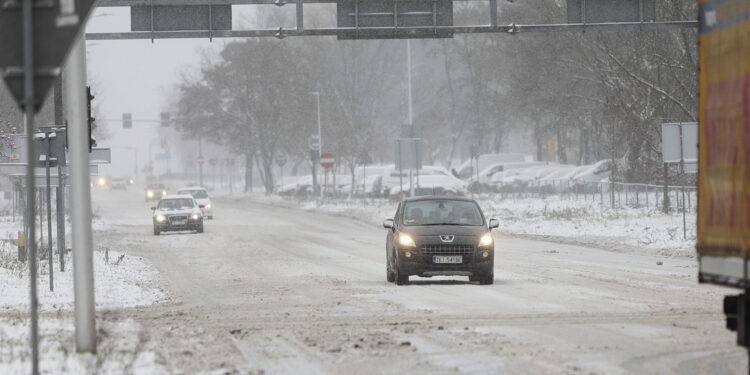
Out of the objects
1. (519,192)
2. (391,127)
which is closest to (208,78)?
(391,127)

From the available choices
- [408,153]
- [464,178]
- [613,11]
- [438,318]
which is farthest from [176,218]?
[464,178]

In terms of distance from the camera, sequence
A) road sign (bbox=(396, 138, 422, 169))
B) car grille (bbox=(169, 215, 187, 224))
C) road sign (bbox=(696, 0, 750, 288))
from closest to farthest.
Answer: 1. road sign (bbox=(696, 0, 750, 288))
2. car grille (bbox=(169, 215, 187, 224))
3. road sign (bbox=(396, 138, 422, 169))

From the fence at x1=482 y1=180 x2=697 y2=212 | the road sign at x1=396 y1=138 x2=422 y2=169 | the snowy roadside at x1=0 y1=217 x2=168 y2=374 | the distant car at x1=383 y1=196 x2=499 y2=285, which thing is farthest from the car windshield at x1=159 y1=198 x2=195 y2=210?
the distant car at x1=383 y1=196 x2=499 y2=285

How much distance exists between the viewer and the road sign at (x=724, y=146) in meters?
9.97

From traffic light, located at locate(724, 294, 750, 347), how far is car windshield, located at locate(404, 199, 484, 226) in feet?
43.8

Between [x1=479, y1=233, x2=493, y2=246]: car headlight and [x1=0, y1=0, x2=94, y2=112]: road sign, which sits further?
[x1=479, y1=233, x2=493, y2=246]: car headlight

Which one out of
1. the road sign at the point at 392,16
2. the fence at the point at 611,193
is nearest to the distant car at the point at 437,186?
the fence at the point at 611,193

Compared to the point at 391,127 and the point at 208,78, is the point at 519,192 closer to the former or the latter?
the point at 208,78

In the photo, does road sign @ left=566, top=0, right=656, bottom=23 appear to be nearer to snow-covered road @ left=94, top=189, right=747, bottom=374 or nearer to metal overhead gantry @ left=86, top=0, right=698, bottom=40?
metal overhead gantry @ left=86, top=0, right=698, bottom=40

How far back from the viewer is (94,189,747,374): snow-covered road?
12.4 m

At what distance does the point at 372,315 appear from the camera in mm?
17312

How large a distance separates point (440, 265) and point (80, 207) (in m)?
10.8

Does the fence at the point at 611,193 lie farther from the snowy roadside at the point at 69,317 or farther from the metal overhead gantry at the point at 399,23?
the snowy roadside at the point at 69,317

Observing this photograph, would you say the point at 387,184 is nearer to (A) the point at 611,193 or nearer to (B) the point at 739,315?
(A) the point at 611,193
